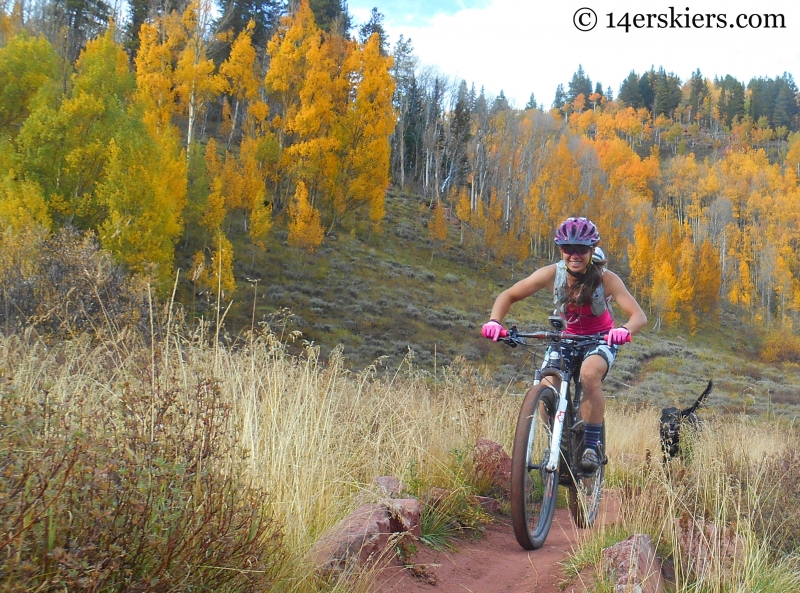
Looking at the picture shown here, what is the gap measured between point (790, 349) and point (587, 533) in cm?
5794

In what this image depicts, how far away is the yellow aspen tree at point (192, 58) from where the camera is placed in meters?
27.1

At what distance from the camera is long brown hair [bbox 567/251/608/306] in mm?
4062

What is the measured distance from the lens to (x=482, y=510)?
13.8 feet

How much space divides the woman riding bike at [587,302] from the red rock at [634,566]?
1171mm

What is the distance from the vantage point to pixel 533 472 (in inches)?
152

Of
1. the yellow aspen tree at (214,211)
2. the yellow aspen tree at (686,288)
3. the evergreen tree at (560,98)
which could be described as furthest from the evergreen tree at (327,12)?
the evergreen tree at (560,98)

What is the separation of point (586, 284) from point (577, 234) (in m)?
0.36

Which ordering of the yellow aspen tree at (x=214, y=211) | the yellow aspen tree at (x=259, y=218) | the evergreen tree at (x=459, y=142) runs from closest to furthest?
the yellow aspen tree at (x=214, y=211)
the yellow aspen tree at (x=259, y=218)
the evergreen tree at (x=459, y=142)

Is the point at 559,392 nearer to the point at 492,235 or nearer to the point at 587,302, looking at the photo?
the point at 587,302

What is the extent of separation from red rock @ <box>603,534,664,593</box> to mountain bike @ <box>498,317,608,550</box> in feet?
2.32

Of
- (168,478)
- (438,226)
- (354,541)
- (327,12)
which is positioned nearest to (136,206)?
(354,541)

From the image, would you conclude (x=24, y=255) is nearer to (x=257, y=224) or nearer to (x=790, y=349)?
(x=257, y=224)

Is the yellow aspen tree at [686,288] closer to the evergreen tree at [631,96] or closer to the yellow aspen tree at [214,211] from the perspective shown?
the yellow aspen tree at [214,211]

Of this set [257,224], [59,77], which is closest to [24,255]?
[59,77]
